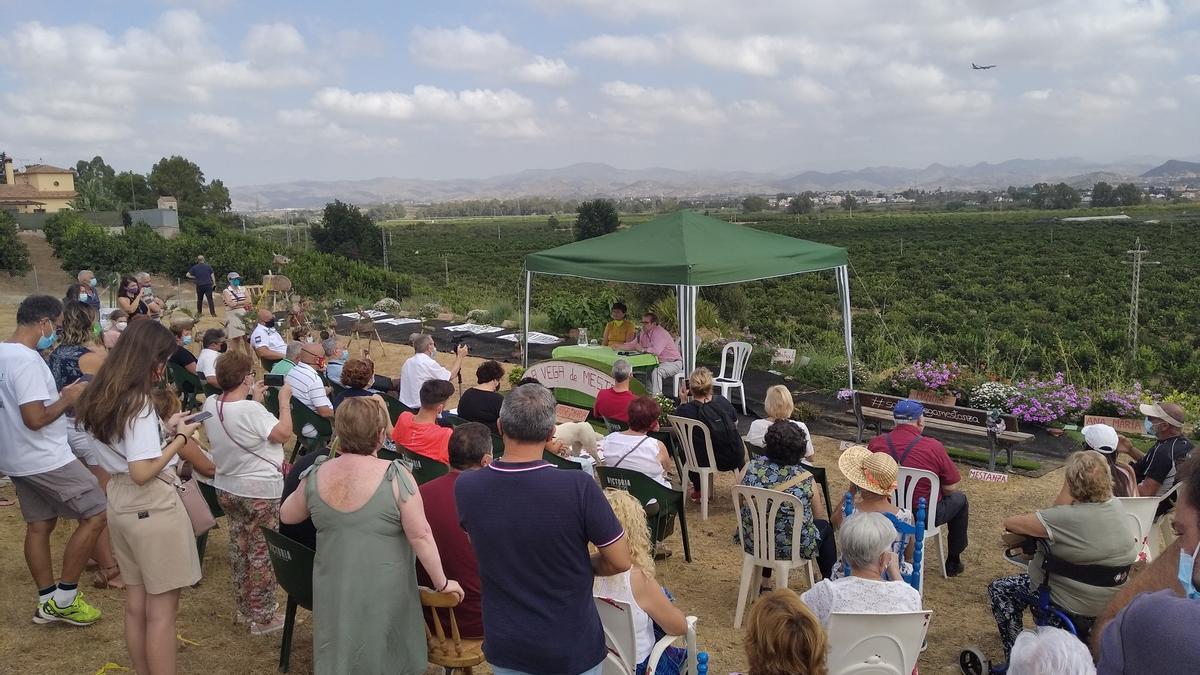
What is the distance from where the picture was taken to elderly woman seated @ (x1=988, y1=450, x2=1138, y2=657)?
124 inches

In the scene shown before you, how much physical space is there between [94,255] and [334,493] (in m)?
33.4

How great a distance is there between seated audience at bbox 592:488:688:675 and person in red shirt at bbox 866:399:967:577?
209 centimetres

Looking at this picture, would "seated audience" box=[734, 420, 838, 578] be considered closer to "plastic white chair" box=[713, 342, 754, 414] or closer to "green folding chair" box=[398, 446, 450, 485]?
"green folding chair" box=[398, 446, 450, 485]

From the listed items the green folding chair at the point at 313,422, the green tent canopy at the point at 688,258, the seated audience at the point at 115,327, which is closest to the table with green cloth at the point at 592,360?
the green tent canopy at the point at 688,258

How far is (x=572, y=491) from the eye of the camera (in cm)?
210

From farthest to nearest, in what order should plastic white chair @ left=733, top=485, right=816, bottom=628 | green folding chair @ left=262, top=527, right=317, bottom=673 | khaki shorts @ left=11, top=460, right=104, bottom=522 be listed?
plastic white chair @ left=733, top=485, right=816, bottom=628 < khaki shorts @ left=11, top=460, right=104, bottom=522 < green folding chair @ left=262, top=527, right=317, bottom=673

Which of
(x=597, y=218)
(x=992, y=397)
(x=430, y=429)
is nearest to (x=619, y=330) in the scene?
(x=992, y=397)

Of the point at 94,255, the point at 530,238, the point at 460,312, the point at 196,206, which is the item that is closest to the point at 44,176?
A: the point at 196,206

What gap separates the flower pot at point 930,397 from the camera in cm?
719

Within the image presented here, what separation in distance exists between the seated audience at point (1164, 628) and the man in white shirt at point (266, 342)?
6559 mm

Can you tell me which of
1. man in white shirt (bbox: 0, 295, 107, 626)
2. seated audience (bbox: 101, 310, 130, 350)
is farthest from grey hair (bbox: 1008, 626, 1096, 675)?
seated audience (bbox: 101, 310, 130, 350)

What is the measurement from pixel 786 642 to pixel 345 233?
107 ft

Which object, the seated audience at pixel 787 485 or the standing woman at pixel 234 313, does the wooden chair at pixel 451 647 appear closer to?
the seated audience at pixel 787 485

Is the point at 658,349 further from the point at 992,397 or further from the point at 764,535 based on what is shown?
the point at 764,535
